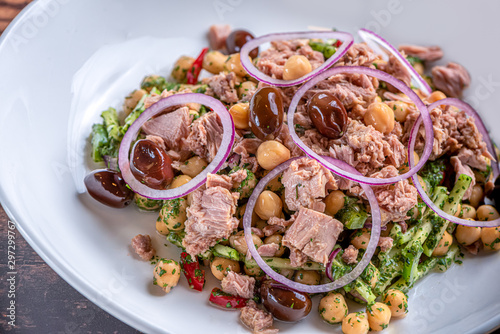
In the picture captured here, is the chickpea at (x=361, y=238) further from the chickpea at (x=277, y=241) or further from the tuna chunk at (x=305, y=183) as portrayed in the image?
the chickpea at (x=277, y=241)

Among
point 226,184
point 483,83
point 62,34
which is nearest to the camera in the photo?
point 226,184

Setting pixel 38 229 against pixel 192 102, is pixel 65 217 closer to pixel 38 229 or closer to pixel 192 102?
pixel 38 229

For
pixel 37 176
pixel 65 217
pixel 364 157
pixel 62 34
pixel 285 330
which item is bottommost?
pixel 285 330

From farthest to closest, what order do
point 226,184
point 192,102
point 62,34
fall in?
point 62,34 < point 192,102 < point 226,184

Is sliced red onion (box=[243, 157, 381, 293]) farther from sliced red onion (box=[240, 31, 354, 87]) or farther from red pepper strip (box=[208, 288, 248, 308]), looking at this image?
sliced red onion (box=[240, 31, 354, 87])

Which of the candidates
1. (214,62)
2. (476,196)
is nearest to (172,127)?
(214,62)

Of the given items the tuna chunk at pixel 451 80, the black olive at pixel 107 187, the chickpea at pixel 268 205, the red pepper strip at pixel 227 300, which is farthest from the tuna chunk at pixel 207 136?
the tuna chunk at pixel 451 80

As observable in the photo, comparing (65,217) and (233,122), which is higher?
(233,122)

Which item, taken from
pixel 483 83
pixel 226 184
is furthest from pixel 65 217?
pixel 483 83

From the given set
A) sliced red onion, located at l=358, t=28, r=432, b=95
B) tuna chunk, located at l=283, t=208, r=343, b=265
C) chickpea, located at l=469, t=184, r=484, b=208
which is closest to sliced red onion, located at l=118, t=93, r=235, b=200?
tuna chunk, located at l=283, t=208, r=343, b=265
